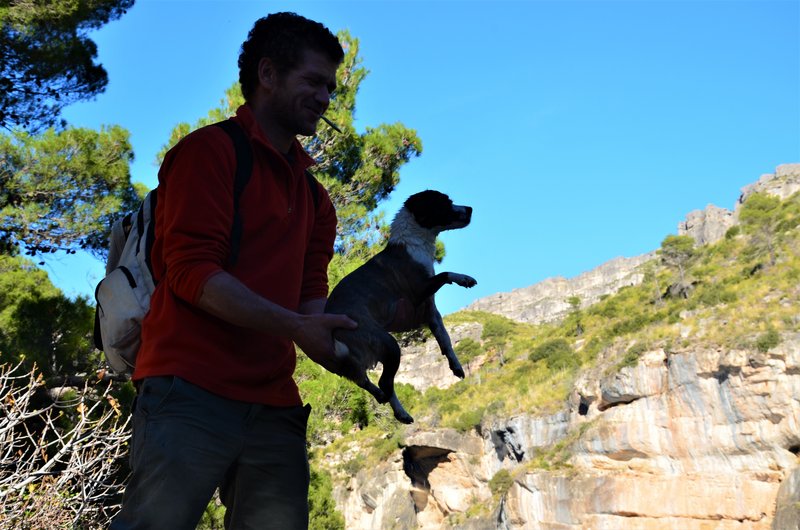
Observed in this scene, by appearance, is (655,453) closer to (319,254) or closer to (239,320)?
(319,254)

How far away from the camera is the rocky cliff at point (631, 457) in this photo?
102 feet

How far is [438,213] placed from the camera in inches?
142

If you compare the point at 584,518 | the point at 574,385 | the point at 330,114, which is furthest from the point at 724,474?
the point at 330,114

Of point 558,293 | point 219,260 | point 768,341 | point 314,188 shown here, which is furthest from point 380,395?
point 558,293

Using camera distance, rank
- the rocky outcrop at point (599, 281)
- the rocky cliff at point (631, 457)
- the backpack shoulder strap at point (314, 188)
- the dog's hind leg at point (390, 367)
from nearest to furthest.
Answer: the backpack shoulder strap at point (314, 188) → the dog's hind leg at point (390, 367) → the rocky cliff at point (631, 457) → the rocky outcrop at point (599, 281)

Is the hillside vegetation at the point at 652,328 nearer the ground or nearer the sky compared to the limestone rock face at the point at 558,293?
nearer the ground

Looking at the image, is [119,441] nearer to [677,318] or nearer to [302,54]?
[302,54]

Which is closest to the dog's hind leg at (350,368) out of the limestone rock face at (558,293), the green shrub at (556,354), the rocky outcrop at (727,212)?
the green shrub at (556,354)

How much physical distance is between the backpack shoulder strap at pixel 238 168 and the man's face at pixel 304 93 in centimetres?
15

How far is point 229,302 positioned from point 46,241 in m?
9.33

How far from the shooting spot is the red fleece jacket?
205cm

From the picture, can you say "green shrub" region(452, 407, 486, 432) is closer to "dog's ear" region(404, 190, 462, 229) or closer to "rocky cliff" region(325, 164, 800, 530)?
"rocky cliff" region(325, 164, 800, 530)

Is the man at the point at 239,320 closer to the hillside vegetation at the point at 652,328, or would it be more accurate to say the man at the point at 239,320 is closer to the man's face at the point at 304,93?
the man's face at the point at 304,93

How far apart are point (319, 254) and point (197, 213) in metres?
0.68
